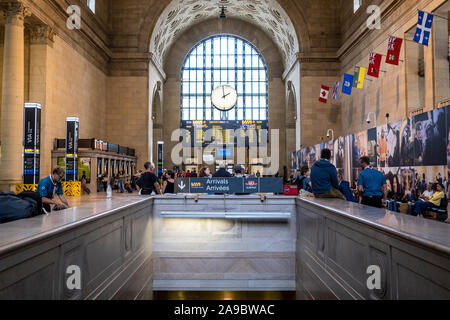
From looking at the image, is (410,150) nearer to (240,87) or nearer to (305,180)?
(305,180)

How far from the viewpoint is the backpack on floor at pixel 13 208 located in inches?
137

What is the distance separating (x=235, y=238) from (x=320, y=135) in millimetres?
16442

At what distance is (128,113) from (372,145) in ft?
51.6

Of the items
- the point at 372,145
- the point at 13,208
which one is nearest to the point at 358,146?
the point at 372,145

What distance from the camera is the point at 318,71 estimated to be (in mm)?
22219

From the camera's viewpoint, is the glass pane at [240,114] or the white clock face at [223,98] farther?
the glass pane at [240,114]

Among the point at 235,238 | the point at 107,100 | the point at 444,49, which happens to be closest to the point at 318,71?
→ the point at 444,49

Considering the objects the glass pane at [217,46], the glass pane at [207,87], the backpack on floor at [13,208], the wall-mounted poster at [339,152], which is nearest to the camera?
the backpack on floor at [13,208]

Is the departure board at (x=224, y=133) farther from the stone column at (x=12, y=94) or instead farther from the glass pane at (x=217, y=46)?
the stone column at (x=12, y=94)

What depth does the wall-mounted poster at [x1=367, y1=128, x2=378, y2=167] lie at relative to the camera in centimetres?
1096

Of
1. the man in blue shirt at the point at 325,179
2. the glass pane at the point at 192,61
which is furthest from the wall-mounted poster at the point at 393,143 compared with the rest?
the glass pane at the point at 192,61

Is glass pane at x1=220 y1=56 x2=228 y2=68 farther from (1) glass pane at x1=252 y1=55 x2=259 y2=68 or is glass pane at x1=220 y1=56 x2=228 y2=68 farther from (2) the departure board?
(2) the departure board

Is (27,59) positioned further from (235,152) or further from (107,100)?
(235,152)

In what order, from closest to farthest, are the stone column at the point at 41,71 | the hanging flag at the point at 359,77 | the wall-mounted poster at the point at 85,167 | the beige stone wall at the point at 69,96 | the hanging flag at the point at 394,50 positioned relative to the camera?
1. the hanging flag at the point at 394,50
2. the stone column at the point at 41,71
3. the beige stone wall at the point at 69,96
4. the hanging flag at the point at 359,77
5. the wall-mounted poster at the point at 85,167
